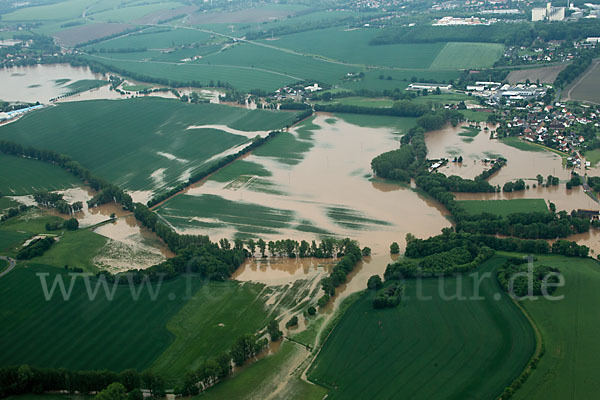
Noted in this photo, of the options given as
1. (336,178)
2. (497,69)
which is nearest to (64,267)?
(336,178)

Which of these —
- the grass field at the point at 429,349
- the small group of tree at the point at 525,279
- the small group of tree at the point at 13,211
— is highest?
the small group of tree at the point at 13,211

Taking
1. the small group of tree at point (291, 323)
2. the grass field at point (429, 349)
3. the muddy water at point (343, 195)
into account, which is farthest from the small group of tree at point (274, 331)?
Answer: the muddy water at point (343, 195)

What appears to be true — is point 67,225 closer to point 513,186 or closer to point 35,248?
point 35,248

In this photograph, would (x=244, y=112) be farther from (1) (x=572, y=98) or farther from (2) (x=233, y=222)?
(1) (x=572, y=98)

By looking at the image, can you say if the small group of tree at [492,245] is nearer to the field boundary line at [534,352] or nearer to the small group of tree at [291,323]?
the field boundary line at [534,352]

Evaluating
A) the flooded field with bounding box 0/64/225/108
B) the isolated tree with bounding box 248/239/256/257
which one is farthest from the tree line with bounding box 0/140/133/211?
the flooded field with bounding box 0/64/225/108

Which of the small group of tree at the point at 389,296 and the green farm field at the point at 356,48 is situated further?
the green farm field at the point at 356,48

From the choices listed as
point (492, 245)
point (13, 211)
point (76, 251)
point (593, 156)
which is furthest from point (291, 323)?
point (593, 156)
